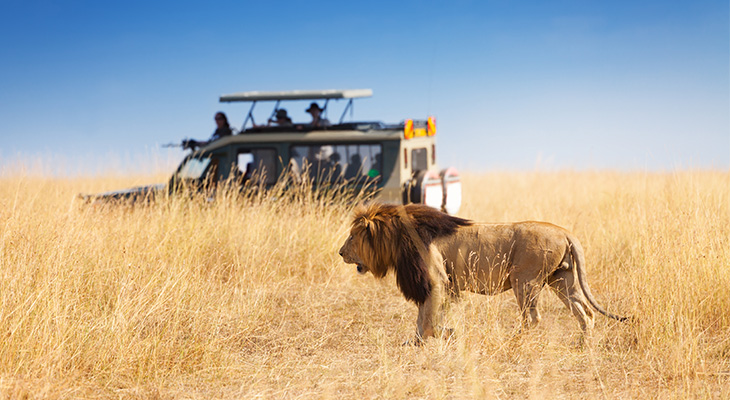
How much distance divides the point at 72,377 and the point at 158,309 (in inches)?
41.7

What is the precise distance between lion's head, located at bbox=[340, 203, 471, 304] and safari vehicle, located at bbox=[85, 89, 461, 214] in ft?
11.9

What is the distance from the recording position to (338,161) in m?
9.16

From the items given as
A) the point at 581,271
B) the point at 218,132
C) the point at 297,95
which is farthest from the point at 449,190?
the point at 581,271

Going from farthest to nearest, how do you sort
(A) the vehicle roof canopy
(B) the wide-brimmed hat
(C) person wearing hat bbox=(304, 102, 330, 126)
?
(B) the wide-brimmed hat, (C) person wearing hat bbox=(304, 102, 330, 126), (A) the vehicle roof canopy

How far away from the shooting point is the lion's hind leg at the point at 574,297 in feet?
15.2

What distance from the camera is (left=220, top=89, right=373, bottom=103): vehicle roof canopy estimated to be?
9.63 metres

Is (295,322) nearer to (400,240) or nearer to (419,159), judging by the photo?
(400,240)

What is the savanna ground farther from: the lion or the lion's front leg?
the lion

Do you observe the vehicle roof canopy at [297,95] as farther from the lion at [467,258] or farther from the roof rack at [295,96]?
the lion at [467,258]

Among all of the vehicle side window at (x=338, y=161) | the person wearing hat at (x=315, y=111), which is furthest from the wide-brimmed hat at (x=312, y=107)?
the vehicle side window at (x=338, y=161)

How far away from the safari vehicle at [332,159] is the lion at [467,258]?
144 inches

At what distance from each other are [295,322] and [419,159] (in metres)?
→ 4.72

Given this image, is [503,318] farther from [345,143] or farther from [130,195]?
[130,195]

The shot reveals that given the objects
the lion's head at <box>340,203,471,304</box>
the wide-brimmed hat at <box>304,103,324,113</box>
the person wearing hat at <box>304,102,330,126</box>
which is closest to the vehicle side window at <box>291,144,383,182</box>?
the person wearing hat at <box>304,102,330,126</box>
